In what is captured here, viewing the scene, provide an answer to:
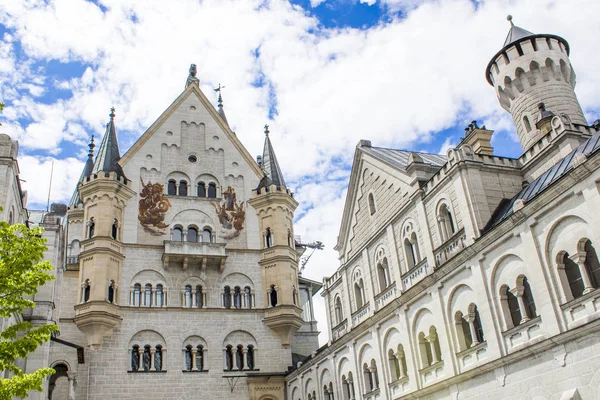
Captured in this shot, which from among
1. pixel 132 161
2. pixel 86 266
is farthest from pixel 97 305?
pixel 132 161

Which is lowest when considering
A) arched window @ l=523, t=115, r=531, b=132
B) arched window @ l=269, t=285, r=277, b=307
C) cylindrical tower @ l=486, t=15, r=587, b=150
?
arched window @ l=269, t=285, r=277, b=307

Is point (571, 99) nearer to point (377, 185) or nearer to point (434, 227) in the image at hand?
point (377, 185)

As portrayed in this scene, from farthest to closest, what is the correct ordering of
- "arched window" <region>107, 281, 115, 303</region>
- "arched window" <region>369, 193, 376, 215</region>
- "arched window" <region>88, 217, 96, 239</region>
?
"arched window" <region>88, 217, 96, 239</region> < "arched window" <region>107, 281, 115, 303</region> < "arched window" <region>369, 193, 376, 215</region>

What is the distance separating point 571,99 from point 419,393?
2311 centimetres

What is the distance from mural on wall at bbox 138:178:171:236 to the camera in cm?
4434

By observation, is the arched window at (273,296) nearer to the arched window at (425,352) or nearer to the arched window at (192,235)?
the arched window at (192,235)

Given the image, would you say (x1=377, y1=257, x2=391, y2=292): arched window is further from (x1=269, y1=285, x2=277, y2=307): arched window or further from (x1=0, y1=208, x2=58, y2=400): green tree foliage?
(x1=0, y1=208, x2=58, y2=400): green tree foliage

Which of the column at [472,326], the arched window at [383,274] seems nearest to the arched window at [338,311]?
the arched window at [383,274]

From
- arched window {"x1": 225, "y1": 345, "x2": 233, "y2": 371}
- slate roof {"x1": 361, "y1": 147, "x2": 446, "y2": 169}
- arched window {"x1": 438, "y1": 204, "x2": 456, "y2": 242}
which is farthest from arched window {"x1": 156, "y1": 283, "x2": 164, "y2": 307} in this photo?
arched window {"x1": 438, "y1": 204, "x2": 456, "y2": 242}

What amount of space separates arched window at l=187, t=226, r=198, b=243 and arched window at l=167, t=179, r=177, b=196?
128 inches

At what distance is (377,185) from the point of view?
104 feet

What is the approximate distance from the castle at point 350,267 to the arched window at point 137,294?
155 mm

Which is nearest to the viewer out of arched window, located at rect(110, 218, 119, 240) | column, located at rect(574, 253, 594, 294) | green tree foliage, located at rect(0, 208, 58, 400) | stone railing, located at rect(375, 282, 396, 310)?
green tree foliage, located at rect(0, 208, 58, 400)

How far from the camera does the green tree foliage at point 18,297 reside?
15617 millimetres
